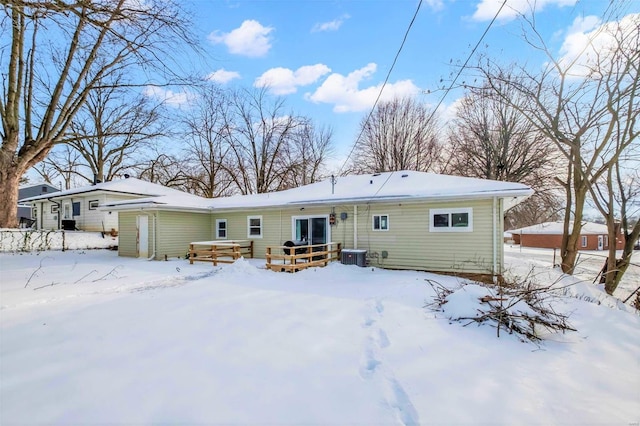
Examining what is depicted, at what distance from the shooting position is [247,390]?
8.91 feet

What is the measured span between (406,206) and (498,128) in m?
13.8

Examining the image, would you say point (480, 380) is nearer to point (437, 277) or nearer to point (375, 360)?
point (375, 360)

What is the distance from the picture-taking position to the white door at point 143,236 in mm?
13039

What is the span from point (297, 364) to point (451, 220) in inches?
312

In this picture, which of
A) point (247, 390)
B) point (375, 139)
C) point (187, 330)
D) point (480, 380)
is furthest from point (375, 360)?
point (375, 139)

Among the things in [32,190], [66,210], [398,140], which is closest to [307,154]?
[398,140]

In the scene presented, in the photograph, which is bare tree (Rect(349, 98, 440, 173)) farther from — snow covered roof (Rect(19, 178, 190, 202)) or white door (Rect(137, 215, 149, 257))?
white door (Rect(137, 215, 149, 257))

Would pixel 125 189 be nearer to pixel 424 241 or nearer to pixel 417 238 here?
pixel 417 238

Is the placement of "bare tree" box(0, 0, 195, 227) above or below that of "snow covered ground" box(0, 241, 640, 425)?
above

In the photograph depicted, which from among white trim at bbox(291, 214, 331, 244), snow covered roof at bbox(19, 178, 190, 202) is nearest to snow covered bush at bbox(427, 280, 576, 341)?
white trim at bbox(291, 214, 331, 244)

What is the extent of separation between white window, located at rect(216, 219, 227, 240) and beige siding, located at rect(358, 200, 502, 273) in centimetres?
683

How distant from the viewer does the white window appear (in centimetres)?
Answer: 1427

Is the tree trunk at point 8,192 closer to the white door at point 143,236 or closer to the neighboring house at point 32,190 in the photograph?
the white door at point 143,236

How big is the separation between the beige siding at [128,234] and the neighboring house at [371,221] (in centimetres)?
5
